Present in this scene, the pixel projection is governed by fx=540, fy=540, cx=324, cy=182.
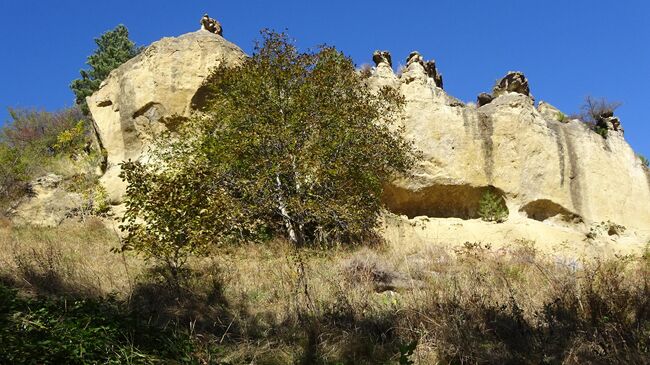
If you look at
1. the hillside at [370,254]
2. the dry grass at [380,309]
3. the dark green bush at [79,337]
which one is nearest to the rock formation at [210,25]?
the hillside at [370,254]

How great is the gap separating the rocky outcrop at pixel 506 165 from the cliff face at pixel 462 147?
32 mm

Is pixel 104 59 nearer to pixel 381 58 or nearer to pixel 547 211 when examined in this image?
pixel 381 58

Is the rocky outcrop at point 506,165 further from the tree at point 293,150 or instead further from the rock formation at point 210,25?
the rock formation at point 210,25

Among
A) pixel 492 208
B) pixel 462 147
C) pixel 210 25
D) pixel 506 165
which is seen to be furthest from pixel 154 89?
pixel 506 165

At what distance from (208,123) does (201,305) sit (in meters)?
8.07

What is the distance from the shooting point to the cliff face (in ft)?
55.0

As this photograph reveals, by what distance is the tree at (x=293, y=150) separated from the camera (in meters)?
12.9

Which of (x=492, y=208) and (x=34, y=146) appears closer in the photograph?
(x=492, y=208)

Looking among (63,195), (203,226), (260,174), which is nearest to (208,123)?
(260,174)

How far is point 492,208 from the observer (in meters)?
16.8

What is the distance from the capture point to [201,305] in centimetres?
766

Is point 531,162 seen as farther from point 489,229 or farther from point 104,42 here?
point 104,42

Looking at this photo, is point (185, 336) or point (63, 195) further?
A: point (63, 195)

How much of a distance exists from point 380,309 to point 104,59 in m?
30.4
